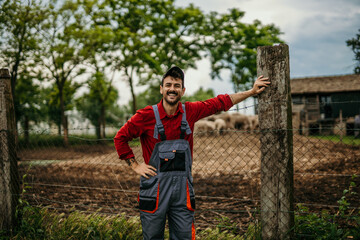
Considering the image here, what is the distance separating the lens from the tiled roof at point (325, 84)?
25453 millimetres

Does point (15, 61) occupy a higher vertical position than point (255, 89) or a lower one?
higher

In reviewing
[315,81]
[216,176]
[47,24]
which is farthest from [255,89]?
[315,81]

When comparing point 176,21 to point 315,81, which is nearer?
point 176,21

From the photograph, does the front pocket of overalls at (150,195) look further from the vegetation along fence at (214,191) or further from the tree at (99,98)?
the tree at (99,98)

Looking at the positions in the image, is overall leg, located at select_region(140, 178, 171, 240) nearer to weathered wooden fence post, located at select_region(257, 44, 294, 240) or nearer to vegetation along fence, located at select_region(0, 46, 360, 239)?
vegetation along fence, located at select_region(0, 46, 360, 239)

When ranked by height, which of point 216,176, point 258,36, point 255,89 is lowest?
point 216,176

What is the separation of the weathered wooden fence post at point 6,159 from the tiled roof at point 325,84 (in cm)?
2638

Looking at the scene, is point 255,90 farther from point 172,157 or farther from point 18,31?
point 18,31

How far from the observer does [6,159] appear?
393 centimetres

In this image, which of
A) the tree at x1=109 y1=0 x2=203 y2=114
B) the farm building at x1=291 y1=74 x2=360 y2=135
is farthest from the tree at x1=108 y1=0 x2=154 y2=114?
the farm building at x1=291 y1=74 x2=360 y2=135

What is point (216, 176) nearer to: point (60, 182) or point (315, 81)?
point (60, 182)

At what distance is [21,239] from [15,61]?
1717 centimetres


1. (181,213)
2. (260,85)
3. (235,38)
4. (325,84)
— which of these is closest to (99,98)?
(235,38)

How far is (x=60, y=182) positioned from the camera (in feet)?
23.0
